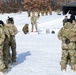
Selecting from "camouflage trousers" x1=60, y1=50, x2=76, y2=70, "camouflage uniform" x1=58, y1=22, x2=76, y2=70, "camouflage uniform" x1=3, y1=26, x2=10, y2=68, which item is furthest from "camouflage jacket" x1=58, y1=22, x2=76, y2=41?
"camouflage uniform" x1=3, y1=26, x2=10, y2=68

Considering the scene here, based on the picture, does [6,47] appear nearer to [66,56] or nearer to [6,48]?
[6,48]

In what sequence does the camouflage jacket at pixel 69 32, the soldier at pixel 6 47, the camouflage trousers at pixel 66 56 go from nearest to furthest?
1. the camouflage jacket at pixel 69 32
2. the camouflage trousers at pixel 66 56
3. the soldier at pixel 6 47

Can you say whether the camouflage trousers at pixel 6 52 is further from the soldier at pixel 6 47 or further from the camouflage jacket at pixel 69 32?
the camouflage jacket at pixel 69 32

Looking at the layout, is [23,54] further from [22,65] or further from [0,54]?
[0,54]

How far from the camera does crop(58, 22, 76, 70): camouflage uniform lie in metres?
8.88

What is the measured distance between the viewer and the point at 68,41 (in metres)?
8.98

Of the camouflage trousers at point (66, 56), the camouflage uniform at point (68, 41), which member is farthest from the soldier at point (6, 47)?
the camouflage trousers at point (66, 56)

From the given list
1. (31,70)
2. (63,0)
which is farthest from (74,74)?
(63,0)

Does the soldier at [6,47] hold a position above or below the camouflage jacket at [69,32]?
below

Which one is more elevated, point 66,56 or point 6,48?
point 6,48

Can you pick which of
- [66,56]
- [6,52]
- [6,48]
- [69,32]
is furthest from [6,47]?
[69,32]

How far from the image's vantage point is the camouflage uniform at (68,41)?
349 inches

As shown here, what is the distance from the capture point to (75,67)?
9.12 metres

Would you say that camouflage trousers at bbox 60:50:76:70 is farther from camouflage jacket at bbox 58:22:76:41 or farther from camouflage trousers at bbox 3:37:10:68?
camouflage trousers at bbox 3:37:10:68
